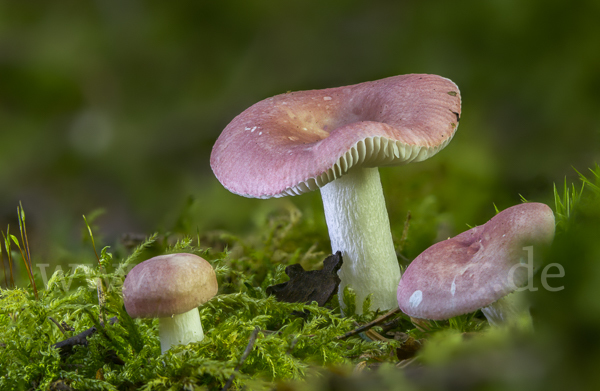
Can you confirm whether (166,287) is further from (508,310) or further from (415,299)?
(508,310)

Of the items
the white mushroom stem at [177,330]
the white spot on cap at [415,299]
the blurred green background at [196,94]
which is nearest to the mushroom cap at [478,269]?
the white spot on cap at [415,299]

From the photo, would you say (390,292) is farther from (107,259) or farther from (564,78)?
(564,78)

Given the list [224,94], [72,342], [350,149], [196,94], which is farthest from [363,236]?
[196,94]

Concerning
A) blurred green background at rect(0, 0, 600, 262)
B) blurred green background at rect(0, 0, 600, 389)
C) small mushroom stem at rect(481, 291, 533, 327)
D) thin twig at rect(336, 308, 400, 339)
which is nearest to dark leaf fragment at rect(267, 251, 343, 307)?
thin twig at rect(336, 308, 400, 339)

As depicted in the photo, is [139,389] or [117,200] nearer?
[139,389]

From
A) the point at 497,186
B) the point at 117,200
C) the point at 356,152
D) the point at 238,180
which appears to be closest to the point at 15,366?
the point at 238,180

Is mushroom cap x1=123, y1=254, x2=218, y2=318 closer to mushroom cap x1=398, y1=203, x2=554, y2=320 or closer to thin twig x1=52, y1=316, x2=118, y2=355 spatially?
thin twig x1=52, y1=316, x2=118, y2=355

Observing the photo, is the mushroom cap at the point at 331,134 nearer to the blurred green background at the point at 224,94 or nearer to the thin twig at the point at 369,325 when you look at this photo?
the thin twig at the point at 369,325
